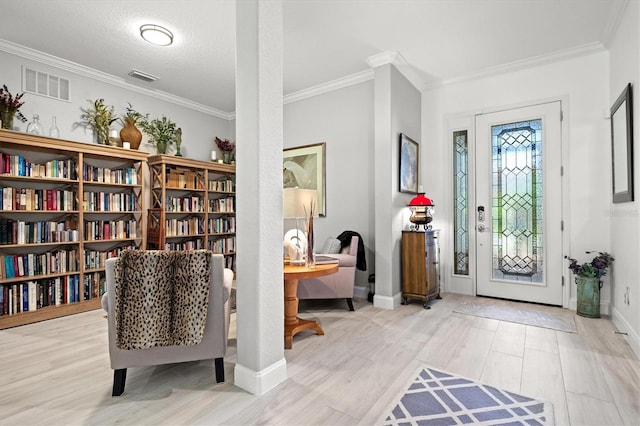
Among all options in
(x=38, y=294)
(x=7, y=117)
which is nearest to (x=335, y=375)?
(x=38, y=294)

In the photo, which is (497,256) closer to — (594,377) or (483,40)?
(594,377)

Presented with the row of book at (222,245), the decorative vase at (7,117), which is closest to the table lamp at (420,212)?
the row of book at (222,245)

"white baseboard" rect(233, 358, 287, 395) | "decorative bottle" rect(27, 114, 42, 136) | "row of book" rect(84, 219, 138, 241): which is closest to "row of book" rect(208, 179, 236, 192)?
"row of book" rect(84, 219, 138, 241)

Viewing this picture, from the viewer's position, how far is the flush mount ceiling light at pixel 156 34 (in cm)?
316

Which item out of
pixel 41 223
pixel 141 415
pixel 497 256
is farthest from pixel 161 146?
pixel 497 256

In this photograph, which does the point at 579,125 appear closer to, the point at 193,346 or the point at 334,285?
the point at 334,285

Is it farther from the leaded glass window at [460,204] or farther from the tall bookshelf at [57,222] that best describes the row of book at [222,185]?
the leaded glass window at [460,204]

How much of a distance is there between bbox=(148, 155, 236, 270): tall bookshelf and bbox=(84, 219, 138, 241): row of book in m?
0.33

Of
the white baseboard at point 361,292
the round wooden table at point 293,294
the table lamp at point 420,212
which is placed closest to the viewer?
the round wooden table at point 293,294

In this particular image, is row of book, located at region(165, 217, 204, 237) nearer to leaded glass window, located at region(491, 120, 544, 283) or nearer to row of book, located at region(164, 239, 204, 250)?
row of book, located at region(164, 239, 204, 250)

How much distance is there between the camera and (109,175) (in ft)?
13.4

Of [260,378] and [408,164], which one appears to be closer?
[260,378]

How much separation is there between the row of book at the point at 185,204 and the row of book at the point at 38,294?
4.81ft

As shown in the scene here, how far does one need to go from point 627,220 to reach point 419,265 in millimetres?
1839
